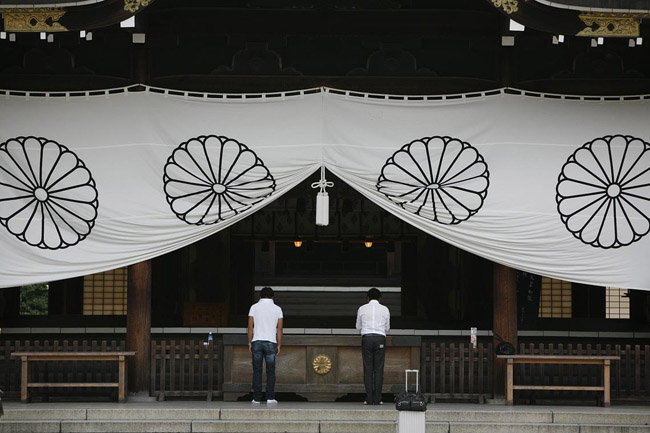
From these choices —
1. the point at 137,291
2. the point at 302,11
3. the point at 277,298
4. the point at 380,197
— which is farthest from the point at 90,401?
the point at 277,298

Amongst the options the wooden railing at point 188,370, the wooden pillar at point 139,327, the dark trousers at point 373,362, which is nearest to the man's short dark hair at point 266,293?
the wooden railing at point 188,370

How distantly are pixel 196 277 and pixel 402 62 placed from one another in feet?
25.1

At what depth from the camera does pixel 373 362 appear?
13.2 metres

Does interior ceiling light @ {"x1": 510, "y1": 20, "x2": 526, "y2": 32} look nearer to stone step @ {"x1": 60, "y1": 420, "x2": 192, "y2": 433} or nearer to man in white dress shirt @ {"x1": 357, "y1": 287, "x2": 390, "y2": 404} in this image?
man in white dress shirt @ {"x1": 357, "y1": 287, "x2": 390, "y2": 404}

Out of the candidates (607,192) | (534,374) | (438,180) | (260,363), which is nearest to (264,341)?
(260,363)

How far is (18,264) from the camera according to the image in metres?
Result: 13.1

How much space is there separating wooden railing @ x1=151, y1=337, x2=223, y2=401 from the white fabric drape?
132 cm

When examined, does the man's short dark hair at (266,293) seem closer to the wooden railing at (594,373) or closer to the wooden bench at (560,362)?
the wooden bench at (560,362)

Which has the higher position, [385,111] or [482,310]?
[385,111]

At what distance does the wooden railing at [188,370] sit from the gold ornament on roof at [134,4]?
4205mm

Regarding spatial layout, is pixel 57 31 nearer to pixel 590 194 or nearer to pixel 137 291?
pixel 137 291

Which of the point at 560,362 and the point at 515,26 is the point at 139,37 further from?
the point at 560,362

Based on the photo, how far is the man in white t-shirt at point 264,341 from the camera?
13.0m

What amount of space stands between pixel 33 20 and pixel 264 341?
469 centimetres
